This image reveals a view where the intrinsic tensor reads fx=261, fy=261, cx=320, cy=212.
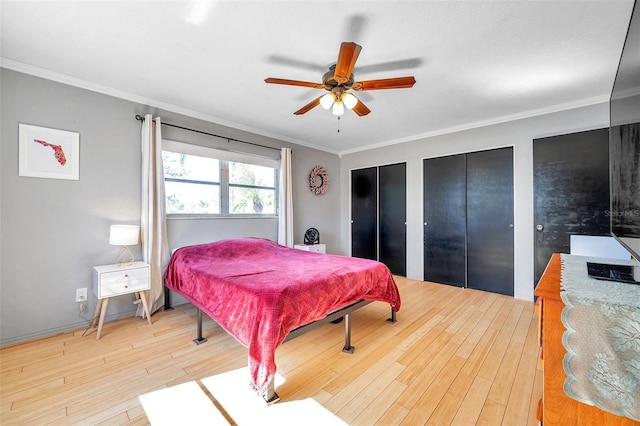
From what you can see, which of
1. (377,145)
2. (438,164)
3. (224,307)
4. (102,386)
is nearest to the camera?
(102,386)

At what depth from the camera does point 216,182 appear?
11.6 ft

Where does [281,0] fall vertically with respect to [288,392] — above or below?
above

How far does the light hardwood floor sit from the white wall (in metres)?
0.99

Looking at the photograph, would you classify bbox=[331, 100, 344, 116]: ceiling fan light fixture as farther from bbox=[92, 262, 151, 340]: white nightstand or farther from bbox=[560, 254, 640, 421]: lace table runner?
bbox=[92, 262, 151, 340]: white nightstand

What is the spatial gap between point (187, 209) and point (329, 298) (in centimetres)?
229

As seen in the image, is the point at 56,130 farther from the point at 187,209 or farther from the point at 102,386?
the point at 102,386

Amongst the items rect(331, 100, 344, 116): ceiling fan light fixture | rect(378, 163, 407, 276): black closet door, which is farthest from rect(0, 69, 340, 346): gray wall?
rect(378, 163, 407, 276): black closet door

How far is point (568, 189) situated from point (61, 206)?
5296 millimetres

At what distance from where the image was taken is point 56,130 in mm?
2418

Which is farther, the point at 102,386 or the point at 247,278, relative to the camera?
the point at 247,278

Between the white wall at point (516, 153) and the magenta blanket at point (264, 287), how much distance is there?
1.99 metres

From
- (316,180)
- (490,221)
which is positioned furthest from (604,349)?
(316,180)

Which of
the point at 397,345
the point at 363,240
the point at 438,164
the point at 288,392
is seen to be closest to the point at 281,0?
the point at 288,392

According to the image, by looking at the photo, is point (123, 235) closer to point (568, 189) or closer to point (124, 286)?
point (124, 286)
